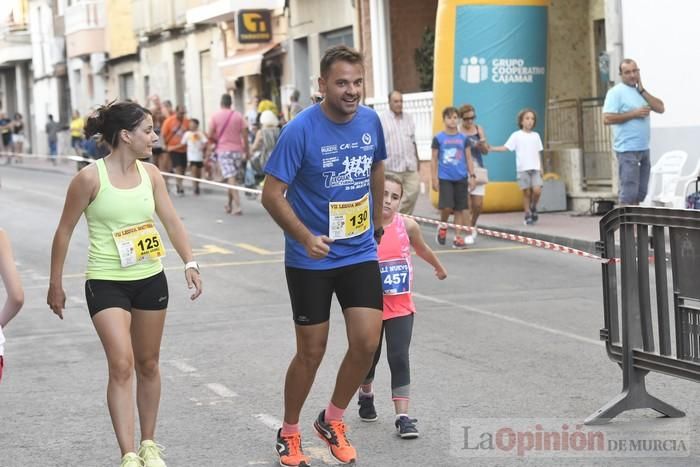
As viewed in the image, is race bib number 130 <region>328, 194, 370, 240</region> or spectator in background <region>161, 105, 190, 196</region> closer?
→ race bib number 130 <region>328, 194, 370, 240</region>

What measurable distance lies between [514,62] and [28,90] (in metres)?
48.4

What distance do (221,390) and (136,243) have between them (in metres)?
2.36

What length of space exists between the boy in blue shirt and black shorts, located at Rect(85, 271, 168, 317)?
35.0 feet

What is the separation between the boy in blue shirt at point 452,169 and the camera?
675 inches

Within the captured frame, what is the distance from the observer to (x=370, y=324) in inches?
260

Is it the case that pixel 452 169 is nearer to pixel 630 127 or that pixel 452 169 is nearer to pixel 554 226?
pixel 630 127

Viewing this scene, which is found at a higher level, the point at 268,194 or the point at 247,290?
the point at 268,194

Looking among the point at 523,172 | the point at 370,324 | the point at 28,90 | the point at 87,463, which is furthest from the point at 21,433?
the point at 28,90

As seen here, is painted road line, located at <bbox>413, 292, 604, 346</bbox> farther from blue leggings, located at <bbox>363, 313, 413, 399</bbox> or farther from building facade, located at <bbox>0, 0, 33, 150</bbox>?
building facade, located at <bbox>0, 0, 33, 150</bbox>

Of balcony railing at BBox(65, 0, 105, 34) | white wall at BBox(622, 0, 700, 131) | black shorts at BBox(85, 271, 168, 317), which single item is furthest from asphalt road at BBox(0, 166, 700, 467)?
balcony railing at BBox(65, 0, 105, 34)

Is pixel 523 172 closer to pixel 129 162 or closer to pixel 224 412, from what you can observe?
pixel 224 412

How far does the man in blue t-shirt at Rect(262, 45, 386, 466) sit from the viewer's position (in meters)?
6.43

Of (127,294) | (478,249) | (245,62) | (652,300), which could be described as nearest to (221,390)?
(127,294)

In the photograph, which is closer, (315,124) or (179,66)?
(315,124)
